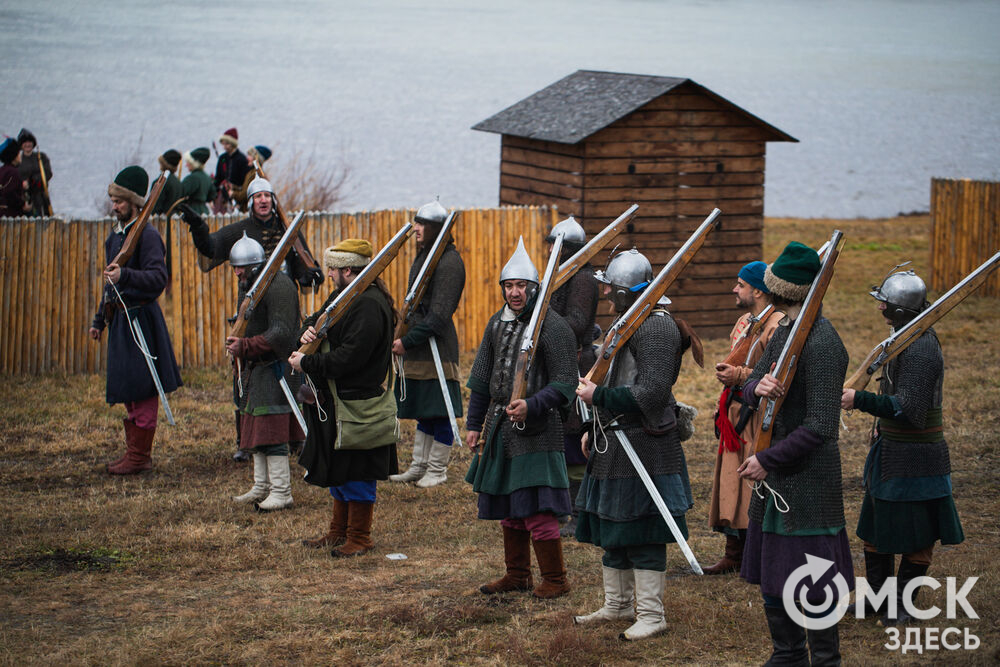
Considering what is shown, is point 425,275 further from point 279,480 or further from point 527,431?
point 527,431

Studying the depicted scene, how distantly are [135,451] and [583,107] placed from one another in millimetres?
7082

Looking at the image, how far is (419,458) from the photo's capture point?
339 inches

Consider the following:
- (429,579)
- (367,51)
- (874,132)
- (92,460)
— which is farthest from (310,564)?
(367,51)

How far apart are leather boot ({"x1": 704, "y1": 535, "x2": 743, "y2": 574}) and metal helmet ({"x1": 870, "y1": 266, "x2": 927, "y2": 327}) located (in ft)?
5.24

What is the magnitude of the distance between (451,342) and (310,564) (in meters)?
2.17

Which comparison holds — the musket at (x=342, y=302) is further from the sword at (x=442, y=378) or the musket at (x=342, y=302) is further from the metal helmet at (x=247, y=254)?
the sword at (x=442, y=378)

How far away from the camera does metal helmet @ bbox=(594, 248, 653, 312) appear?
5.71m

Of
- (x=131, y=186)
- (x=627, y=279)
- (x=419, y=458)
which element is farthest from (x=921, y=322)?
(x=131, y=186)

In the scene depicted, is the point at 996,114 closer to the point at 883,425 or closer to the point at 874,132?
the point at 874,132

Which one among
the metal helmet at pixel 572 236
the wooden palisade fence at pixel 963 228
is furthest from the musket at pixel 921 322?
the wooden palisade fence at pixel 963 228

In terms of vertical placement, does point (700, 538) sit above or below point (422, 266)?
below

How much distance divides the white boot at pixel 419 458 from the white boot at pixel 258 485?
1026mm

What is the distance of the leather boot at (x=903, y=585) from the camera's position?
5.68 meters

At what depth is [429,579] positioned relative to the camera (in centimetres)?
655
